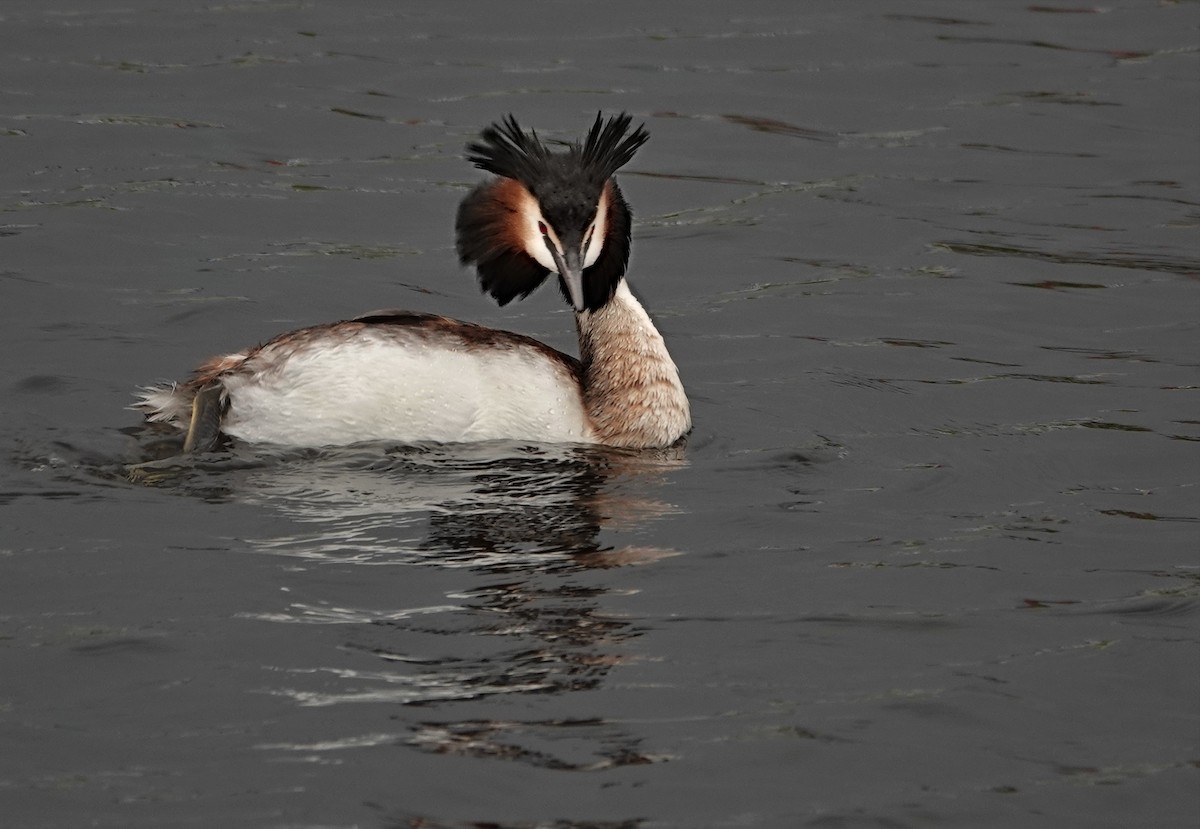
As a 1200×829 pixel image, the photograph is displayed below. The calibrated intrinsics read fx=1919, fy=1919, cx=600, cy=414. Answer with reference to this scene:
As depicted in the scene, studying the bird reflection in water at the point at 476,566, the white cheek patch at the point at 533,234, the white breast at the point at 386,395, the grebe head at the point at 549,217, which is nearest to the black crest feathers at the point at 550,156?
the grebe head at the point at 549,217

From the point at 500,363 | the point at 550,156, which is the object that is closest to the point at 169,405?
the point at 500,363

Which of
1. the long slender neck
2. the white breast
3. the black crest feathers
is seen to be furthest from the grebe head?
the white breast

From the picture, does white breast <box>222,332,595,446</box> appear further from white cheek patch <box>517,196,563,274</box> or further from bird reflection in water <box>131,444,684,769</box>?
white cheek patch <box>517,196,563,274</box>

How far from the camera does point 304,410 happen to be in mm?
9180

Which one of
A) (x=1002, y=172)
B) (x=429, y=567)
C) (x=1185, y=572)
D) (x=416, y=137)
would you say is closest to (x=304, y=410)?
(x=429, y=567)

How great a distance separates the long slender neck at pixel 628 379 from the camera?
31.2ft

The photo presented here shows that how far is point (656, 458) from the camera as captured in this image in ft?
30.9

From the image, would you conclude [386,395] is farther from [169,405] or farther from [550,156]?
[550,156]

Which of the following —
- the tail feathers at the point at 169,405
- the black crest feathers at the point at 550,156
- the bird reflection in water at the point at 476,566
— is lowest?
the bird reflection in water at the point at 476,566

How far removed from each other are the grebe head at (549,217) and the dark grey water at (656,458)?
98 centimetres

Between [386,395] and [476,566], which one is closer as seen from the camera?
[476,566]

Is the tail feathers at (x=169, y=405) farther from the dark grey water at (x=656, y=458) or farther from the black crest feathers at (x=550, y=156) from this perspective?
the black crest feathers at (x=550, y=156)

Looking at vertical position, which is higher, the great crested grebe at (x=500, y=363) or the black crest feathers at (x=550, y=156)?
the black crest feathers at (x=550, y=156)

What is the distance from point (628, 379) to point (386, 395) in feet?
4.12
